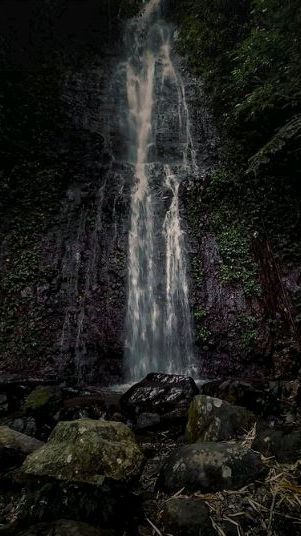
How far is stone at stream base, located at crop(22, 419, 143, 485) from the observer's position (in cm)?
281

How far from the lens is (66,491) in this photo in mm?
2613

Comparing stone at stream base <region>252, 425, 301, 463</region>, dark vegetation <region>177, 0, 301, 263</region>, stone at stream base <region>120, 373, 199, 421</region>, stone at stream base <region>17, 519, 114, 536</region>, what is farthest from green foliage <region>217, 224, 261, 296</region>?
stone at stream base <region>17, 519, 114, 536</region>

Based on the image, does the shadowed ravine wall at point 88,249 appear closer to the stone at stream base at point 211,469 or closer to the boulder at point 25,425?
the boulder at point 25,425

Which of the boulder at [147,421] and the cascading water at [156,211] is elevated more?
the cascading water at [156,211]

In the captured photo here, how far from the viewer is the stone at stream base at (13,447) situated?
3420 mm

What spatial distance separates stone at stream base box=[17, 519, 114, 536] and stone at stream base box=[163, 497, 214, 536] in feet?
1.37

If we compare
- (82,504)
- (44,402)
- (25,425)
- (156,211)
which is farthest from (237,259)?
(82,504)

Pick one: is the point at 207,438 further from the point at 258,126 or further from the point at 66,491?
the point at 258,126

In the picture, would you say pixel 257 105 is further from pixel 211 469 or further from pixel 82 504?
pixel 82 504

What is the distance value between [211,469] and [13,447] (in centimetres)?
203

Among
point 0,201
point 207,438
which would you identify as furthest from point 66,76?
point 207,438

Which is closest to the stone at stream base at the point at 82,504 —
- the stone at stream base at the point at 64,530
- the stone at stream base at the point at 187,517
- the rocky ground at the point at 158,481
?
the rocky ground at the point at 158,481

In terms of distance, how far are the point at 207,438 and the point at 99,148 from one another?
34.0 ft

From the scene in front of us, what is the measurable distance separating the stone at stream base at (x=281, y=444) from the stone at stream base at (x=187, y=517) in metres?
0.83
